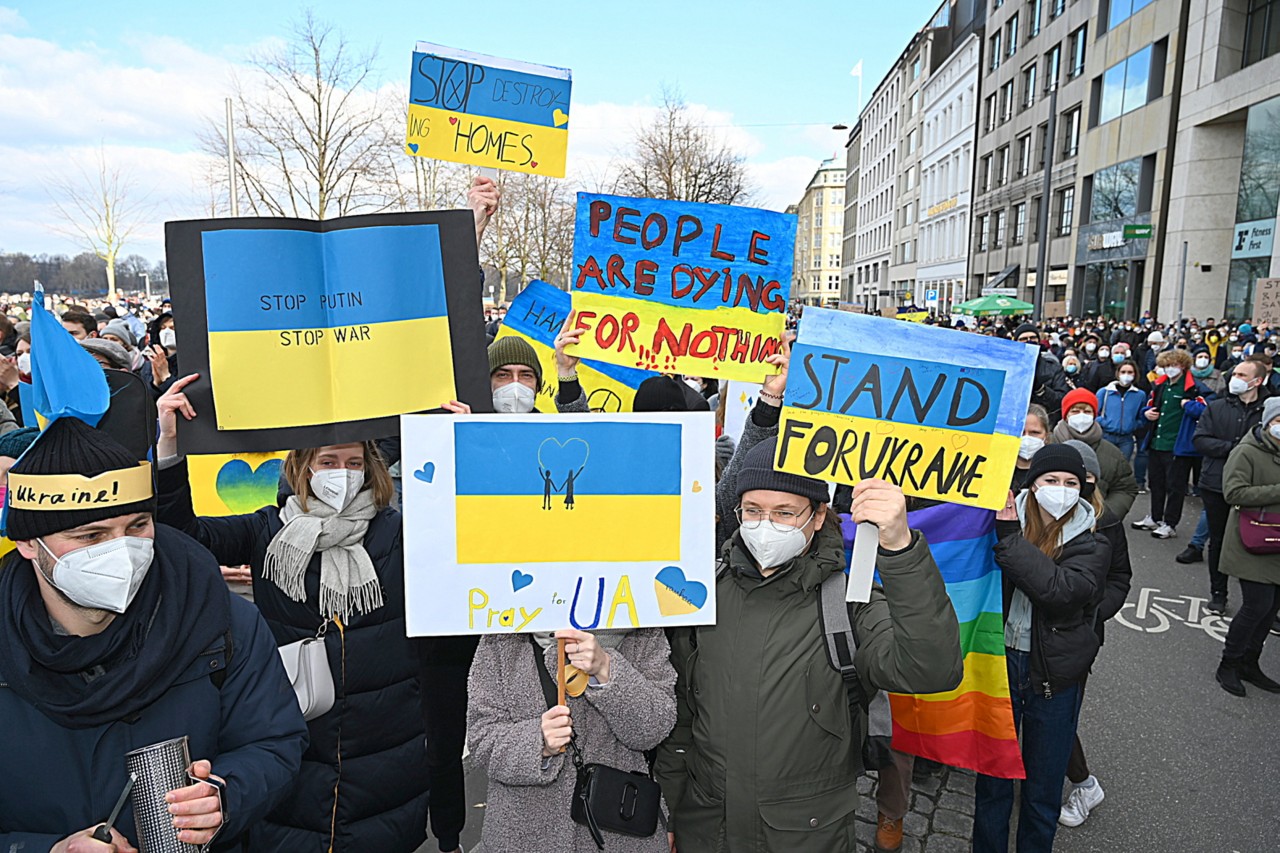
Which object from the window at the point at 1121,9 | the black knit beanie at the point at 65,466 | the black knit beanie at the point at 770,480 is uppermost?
the window at the point at 1121,9

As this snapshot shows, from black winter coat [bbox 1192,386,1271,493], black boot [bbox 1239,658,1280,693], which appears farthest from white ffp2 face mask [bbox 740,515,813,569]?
black winter coat [bbox 1192,386,1271,493]

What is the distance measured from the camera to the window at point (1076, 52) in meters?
36.2

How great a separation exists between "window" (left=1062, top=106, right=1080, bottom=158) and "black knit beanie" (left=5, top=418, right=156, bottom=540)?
42214 millimetres

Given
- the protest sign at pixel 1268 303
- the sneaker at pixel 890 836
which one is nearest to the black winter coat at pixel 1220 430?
the sneaker at pixel 890 836

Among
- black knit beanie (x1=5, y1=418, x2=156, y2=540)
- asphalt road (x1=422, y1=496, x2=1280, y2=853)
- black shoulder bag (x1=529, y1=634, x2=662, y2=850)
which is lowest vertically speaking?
asphalt road (x1=422, y1=496, x2=1280, y2=853)

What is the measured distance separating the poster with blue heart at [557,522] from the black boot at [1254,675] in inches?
206

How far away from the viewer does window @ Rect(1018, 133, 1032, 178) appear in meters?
43.3

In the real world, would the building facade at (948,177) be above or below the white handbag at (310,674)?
above

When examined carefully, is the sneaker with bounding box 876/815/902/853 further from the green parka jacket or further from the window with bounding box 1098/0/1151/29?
the window with bounding box 1098/0/1151/29

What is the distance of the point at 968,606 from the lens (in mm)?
3629

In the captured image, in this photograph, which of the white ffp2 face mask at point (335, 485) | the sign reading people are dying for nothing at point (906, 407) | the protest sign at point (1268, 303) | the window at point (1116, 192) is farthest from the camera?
the window at point (1116, 192)

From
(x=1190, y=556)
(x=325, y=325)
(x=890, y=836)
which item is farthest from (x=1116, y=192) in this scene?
(x=325, y=325)

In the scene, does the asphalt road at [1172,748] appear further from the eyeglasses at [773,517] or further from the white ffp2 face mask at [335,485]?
the eyeglasses at [773,517]

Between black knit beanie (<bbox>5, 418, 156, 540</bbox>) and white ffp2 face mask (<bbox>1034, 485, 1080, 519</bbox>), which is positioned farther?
white ffp2 face mask (<bbox>1034, 485, 1080, 519</bbox>)
